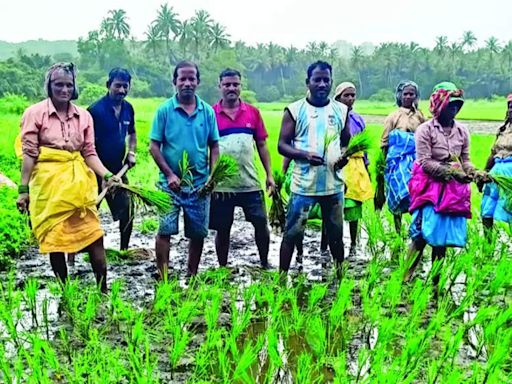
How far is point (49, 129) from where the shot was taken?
3.78 m

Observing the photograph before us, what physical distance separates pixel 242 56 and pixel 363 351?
63.8 m

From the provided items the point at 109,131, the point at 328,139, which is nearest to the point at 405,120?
the point at 328,139

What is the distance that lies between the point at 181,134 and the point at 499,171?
9.25 feet

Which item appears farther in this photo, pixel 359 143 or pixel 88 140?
pixel 359 143

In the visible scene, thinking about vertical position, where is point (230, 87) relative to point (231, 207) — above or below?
above

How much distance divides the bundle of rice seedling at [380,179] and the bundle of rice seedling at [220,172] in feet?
6.70

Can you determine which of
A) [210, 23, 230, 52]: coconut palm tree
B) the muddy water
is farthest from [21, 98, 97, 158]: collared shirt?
[210, 23, 230, 52]: coconut palm tree

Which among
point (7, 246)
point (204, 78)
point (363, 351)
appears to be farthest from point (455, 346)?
point (204, 78)

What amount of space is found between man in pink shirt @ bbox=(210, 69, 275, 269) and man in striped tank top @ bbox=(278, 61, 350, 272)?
1.22 feet

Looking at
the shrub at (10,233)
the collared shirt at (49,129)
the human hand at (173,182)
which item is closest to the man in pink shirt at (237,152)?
the human hand at (173,182)

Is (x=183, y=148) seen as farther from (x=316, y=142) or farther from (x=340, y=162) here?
(x=340, y=162)

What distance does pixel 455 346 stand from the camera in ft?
9.37

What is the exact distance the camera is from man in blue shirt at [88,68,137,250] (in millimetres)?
5078

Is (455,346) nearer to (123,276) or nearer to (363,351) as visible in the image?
(363,351)
